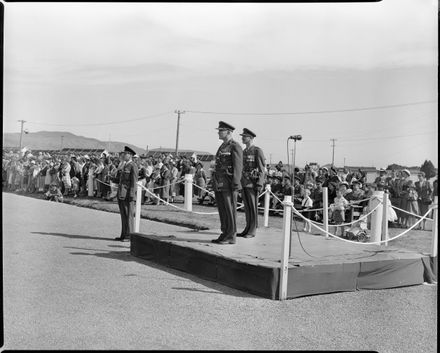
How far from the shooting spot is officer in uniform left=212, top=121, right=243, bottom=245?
26.2 feet

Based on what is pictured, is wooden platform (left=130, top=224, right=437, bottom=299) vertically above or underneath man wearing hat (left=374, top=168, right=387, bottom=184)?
underneath

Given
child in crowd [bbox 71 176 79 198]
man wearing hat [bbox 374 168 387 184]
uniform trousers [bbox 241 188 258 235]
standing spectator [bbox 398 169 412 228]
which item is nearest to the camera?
uniform trousers [bbox 241 188 258 235]

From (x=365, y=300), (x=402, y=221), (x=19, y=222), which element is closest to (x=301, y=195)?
(x=402, y=221)

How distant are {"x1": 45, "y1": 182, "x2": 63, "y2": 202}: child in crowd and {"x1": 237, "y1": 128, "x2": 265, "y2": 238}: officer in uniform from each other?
11.2 metres

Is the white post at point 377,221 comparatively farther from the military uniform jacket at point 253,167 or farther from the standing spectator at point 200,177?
the standing spectator at point 200,177

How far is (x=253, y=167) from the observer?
917cm

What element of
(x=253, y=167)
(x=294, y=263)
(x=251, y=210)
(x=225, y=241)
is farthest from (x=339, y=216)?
(x=294, y=263)

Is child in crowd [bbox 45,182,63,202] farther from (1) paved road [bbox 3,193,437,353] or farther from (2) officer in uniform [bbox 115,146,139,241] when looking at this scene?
(1) paved road [bbox 3,193,437,353]

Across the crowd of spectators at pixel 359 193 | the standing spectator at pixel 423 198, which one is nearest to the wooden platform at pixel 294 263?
the crowd of spectators at pixel 359 193

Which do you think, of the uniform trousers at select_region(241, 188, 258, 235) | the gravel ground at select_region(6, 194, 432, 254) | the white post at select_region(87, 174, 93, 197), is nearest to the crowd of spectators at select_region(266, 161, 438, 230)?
the gravel ground at select_region(6, 194, 432, 254)

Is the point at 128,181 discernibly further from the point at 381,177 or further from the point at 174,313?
the point at 381,177

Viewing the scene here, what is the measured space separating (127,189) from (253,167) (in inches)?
101

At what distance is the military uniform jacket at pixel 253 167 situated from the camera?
9.12 metres

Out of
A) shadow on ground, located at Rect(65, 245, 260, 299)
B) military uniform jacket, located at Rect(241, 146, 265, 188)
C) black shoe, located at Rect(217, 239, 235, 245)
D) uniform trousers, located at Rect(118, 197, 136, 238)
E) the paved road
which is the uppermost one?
military uniform jacket, located at Rect(241, 146, 265, 188)
